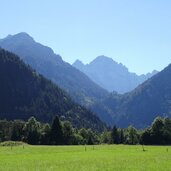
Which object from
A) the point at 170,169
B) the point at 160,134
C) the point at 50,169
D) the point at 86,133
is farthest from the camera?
the point at 86,133

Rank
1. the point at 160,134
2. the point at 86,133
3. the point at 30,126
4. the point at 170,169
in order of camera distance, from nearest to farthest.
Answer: the point at 170,169, the point at 160,134, the point at 30,126, the point at 86,133

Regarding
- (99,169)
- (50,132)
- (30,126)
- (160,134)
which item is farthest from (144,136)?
(99,169)

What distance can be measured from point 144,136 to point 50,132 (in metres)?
36.1

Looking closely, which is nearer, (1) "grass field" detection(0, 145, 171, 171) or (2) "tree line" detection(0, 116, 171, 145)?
(1) "grass field" detection(0, 145, 171, 171)

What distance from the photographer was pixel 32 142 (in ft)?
531

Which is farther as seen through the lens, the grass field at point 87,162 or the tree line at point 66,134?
the tree line at point 66,134

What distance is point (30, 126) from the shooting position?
172250 mm

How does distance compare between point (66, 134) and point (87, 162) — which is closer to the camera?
point (87, 162)

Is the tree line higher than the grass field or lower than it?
higher

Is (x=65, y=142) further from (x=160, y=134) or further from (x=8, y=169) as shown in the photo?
(x=8, y=169)

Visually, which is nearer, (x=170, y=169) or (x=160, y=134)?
(x=170, y=169)

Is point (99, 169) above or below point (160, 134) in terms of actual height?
below

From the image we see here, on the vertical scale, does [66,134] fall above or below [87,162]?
above

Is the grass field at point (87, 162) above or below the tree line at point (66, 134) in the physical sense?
below
